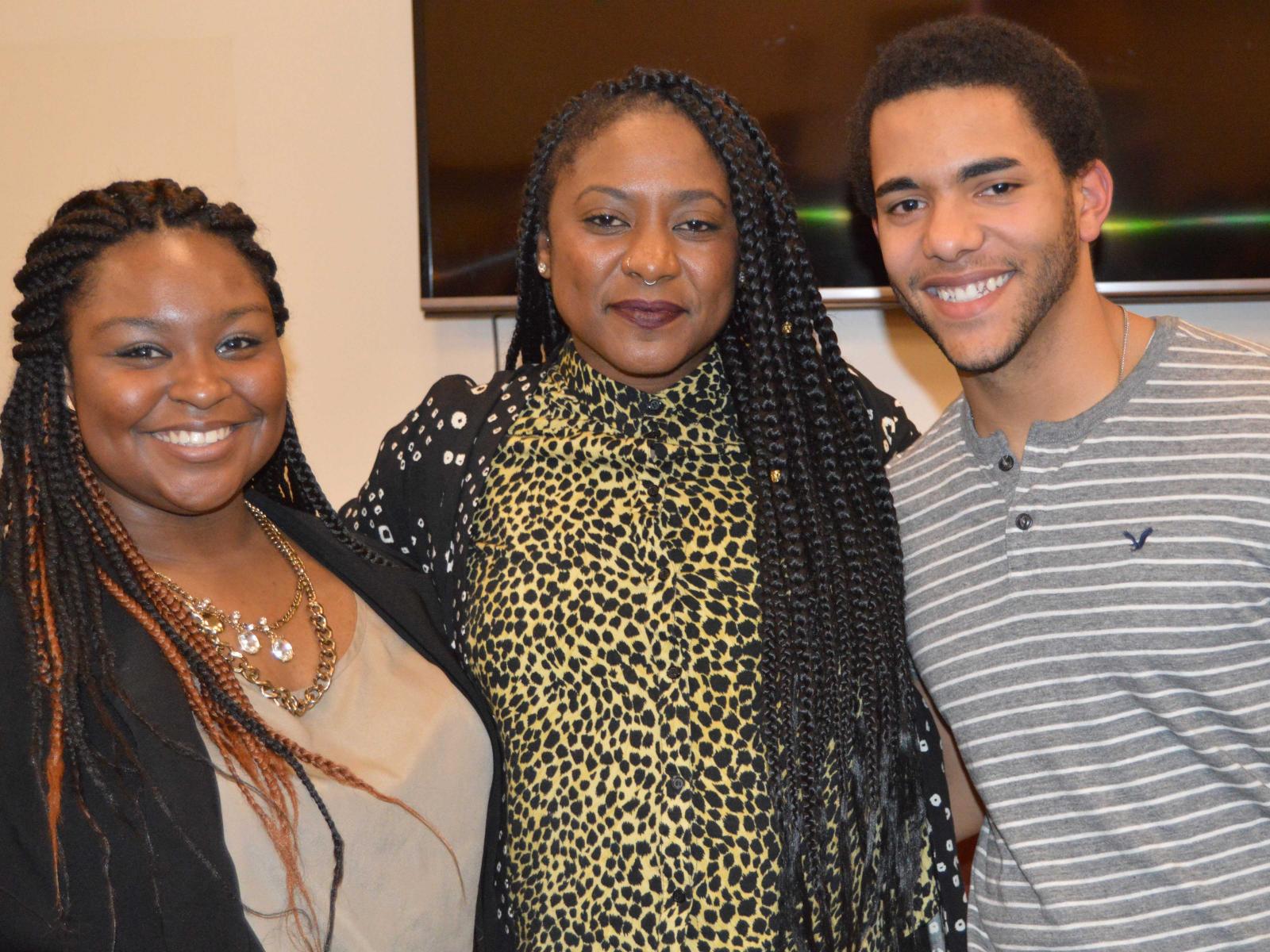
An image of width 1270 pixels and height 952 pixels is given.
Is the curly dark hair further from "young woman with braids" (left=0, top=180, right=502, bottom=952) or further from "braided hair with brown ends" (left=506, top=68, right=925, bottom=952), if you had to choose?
"young woman with braids" (left=0, top=180, right=502, bottom=952)

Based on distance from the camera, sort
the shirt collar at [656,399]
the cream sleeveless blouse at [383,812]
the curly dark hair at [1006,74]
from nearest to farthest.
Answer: the cream sleeveless blouse at [383,812], the curly dark hair at [1006,74], the shirt collar at [656,399]

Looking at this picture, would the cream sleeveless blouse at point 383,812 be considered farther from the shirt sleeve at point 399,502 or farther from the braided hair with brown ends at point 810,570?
the braided hair with brown ends at point 810,570

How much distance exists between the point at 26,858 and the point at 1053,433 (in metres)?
1.29

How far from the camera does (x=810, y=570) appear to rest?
1.89 metres

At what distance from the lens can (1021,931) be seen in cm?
175

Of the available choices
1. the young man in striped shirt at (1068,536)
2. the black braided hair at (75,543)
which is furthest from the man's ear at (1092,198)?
the black braided hair at (75,543)

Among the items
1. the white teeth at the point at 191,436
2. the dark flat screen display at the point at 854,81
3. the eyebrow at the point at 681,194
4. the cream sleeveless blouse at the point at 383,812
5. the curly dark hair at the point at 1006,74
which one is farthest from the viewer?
the dark flat screen display at the point at 854,81

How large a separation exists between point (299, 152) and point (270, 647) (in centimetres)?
167

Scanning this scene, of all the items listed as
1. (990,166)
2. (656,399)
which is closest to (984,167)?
(990,166)

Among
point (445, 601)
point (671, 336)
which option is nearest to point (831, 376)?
point (671, 336)

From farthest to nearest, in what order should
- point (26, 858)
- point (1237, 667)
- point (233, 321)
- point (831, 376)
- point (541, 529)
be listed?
point (831, 376) → point (541, 529) → point (233, 321) → point (1237, 667) → point (26, 858)

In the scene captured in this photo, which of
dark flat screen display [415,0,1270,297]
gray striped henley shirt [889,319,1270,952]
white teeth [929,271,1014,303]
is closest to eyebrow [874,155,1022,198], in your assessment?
white teeth [929,271,1014,303]

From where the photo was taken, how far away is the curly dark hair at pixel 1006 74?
5.83ft

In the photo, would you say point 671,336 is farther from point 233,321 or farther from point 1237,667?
point 1237,667
